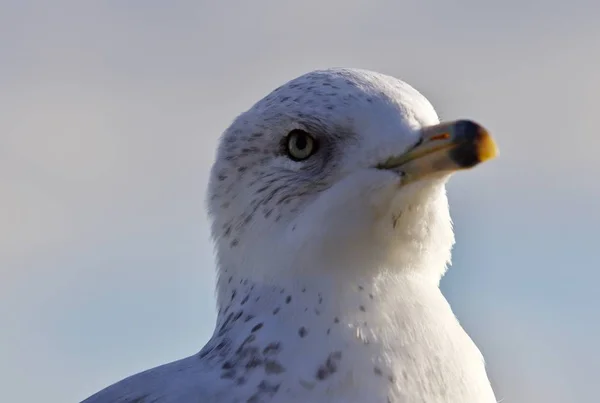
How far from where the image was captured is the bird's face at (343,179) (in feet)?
15.7

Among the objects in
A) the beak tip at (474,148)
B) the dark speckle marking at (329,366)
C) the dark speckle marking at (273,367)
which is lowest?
the dark speckle marking at (329,366)

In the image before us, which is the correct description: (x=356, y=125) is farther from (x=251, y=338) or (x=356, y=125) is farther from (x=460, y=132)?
(x=251, y=338)

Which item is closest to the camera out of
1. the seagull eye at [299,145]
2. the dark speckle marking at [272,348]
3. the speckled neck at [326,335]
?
the speckled neck at [326,335]

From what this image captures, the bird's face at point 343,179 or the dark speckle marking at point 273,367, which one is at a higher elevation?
the bird's face at point 343,179

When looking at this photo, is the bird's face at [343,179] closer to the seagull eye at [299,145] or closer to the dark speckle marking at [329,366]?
the seagull eye at [299,145]

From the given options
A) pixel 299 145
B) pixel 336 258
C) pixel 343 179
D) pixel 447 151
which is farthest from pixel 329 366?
pixel 299 145

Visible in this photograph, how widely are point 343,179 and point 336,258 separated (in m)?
0.32

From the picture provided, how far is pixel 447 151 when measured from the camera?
15.1ft

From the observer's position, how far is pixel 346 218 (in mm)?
4840

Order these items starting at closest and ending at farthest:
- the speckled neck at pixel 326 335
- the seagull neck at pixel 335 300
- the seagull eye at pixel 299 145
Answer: the speckled neck at pixel 326 335, the seagull neck at pixel 335 300, the seagull eye at pixel 299 145

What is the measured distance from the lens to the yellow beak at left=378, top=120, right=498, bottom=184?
455 centimetres

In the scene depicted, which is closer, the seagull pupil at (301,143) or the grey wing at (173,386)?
the grey wing at (173,386)

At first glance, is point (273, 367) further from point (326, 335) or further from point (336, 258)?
point (336, 258)

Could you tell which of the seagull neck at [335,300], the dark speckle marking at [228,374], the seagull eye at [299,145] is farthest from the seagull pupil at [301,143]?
the dark speckle marking at [228,374]
